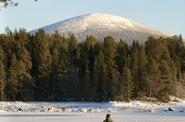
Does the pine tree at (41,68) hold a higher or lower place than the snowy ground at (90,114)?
higher

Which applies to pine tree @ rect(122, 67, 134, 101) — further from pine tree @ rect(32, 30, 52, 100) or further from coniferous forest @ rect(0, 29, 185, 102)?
pine tree @ rect(32, 30, 52, 100)

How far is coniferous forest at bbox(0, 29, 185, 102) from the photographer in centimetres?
8312

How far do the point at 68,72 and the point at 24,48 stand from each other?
315 inches

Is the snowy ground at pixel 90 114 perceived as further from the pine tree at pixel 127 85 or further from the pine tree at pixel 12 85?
the pine tree at pixel 12 85

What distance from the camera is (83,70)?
90.0m

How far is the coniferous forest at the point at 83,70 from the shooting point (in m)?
83.1

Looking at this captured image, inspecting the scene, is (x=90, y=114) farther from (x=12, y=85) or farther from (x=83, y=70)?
(x=83, y=70)

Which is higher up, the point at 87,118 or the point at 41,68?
the point at 41,68

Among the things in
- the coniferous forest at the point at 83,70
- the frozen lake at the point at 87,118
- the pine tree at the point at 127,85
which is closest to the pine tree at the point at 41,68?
the coniferous forest at the point at 83,70

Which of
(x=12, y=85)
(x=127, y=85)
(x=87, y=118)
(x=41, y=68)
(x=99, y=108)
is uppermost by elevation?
(x=41, y=68)

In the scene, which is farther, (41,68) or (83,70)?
(83,70)

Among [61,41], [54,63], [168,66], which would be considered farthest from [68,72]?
[168,66]

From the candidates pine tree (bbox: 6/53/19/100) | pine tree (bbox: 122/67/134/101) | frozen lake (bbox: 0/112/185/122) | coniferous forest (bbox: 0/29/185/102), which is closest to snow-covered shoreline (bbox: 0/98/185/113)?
pine tree (bbox: 122/67/134/101)

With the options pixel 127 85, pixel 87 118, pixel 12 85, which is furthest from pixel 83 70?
pixel 87 118
